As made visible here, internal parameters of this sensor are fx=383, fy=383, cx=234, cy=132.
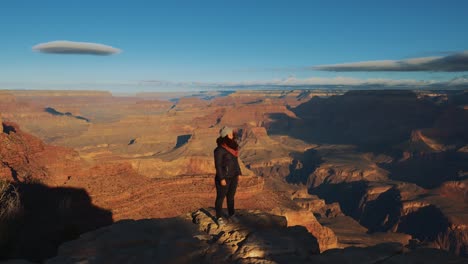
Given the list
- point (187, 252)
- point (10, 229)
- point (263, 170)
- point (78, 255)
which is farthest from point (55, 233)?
point (263, 170)

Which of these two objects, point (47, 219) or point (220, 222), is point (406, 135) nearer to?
point (47, 219)

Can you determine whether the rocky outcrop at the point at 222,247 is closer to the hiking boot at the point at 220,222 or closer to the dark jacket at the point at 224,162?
the hiking boot at the point at 220,222

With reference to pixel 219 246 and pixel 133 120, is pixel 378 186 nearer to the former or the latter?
pixel 219 246

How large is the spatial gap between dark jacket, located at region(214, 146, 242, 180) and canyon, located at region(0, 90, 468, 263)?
1610 millimetres

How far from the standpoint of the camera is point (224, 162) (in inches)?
411

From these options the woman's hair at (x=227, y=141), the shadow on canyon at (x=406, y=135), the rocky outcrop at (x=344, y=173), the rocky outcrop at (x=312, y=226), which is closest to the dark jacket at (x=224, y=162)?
the woman's hair at (x=227, y=141)

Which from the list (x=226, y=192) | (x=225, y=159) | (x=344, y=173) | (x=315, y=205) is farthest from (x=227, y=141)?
(x=344, y=173)

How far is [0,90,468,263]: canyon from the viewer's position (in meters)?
10.3

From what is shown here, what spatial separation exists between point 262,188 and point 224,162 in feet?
117

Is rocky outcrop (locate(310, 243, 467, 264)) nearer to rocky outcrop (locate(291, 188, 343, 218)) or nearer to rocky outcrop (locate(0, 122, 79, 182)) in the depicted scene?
rocky outcrop (locate(0, 122, 79, 182))

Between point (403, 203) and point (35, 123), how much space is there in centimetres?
17525

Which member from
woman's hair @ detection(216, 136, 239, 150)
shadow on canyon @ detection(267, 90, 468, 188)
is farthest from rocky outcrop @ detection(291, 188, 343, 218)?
woman's hair @ detection(216, 136, 239, 150)

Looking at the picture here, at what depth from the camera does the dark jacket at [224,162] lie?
10352 millimetres

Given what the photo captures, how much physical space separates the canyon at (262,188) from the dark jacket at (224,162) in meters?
1.61
